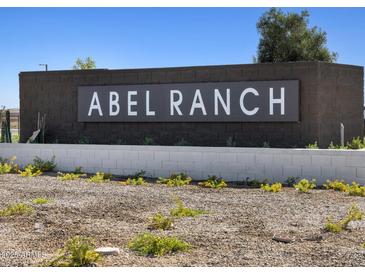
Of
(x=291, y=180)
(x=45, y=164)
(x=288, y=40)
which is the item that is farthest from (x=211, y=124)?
(x=288, y=40)

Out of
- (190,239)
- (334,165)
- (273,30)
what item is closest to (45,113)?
(334,165)

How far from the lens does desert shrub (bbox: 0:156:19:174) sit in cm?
1720

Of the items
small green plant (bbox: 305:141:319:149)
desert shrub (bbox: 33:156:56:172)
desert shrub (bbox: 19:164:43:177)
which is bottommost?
desert shrub (bbox: 19:164:43:177)

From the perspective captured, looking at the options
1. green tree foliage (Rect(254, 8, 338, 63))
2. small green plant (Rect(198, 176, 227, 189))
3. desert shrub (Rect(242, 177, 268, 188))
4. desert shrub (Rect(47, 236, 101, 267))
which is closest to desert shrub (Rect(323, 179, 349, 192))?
desert shrub (Rect(242, 177, 268, 188))

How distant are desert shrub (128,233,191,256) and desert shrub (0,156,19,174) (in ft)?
35.9

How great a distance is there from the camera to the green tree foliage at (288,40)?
46.0m

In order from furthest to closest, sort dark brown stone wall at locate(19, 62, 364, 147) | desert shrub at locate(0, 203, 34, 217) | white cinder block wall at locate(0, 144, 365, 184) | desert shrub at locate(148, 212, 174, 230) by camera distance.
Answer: dark brown stone wall at locate(19, 62, 364, 147) → white cinder block wall at locate(0, 144, 365, 184) → desert shrub at locate(0, 203, 34, 217) → desert shrub at locate(148, 212, 174, 230)

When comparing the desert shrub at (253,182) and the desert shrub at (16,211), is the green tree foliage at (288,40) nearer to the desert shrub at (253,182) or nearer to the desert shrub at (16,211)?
the desert shrub at (253,182)

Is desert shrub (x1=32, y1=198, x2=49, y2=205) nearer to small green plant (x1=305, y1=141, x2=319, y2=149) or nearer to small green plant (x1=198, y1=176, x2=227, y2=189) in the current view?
small green plant (x1=198, y1=176, x2=227, y2=189)

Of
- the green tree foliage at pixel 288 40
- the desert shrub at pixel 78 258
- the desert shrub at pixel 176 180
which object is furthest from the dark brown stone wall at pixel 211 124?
the green tree foliage at pixel 288 40

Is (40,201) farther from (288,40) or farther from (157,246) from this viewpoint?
(288,40)

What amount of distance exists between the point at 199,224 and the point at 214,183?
541cm

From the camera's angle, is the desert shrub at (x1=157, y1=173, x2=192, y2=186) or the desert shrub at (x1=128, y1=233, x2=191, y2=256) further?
the desert shrub at (x1=157, y1=173, x2=192, y2=186)

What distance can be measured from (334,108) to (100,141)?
7.69m
